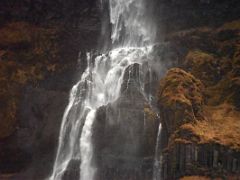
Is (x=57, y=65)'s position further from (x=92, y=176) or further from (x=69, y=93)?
(x=92, y=176)

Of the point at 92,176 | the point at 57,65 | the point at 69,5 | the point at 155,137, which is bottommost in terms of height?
the point at 92,176

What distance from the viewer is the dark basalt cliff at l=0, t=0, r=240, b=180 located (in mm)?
35469

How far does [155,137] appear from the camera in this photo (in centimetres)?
3847

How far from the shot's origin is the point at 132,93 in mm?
41062

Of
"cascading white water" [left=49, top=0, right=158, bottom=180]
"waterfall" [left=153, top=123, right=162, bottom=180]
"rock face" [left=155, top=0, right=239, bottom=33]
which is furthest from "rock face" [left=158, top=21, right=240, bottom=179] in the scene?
"cascading white water" [left=49, top=0, right=158, bottom=180]

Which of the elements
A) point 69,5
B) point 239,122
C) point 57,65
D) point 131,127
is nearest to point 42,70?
point 57,65

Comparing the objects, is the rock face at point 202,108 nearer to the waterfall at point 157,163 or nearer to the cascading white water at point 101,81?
the waterfall at point 157,163

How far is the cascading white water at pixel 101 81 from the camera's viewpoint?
136 feet

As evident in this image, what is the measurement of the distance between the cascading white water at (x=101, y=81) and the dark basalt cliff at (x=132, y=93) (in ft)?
3.83

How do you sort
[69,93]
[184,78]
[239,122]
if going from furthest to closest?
[69,93] → [184,78] → [239,122]

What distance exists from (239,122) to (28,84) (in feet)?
Result: 78.5

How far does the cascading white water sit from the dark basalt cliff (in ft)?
3.83

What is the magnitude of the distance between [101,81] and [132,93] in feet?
21.0

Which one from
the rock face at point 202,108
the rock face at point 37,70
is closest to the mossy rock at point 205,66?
the rock face at point 202,108
